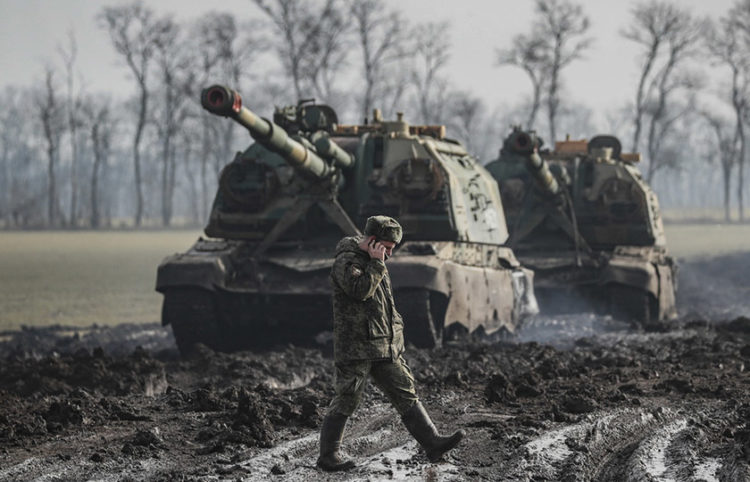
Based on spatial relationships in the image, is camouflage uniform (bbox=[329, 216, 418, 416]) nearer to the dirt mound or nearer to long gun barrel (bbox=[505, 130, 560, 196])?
the dirt mound

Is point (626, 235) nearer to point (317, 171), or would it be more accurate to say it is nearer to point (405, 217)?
point (405, 217)

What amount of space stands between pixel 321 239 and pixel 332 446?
7.73 meters

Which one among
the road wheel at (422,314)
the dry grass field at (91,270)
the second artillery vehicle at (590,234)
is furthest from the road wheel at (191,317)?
the second artillery vehicle at (590,234)

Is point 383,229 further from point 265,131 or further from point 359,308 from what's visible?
point 265,131

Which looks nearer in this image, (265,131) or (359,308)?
(359,308)

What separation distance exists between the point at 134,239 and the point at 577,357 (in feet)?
A: 103

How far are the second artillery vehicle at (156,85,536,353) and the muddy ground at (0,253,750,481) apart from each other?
58cm

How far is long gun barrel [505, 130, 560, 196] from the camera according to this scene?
14930mm

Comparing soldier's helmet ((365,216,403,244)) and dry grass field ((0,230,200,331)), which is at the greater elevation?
soldier's helmet ((365,216,403,244))

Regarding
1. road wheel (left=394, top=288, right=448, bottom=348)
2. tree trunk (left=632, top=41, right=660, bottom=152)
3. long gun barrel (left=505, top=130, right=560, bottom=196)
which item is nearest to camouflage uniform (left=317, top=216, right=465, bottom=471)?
road wheel (left=394, top=288, right=448, bottom=348)

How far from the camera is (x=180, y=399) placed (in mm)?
9773

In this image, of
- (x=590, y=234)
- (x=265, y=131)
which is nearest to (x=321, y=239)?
(x=265, y=131)

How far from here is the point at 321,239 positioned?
578 inches

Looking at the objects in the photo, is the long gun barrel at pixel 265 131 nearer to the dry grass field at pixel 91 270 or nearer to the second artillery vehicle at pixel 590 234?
the second artillery vehicle at pixel 590 234
